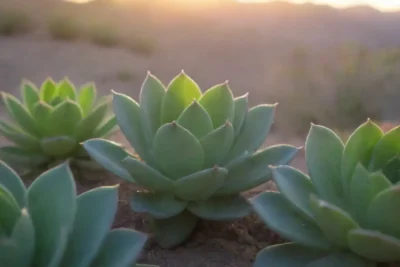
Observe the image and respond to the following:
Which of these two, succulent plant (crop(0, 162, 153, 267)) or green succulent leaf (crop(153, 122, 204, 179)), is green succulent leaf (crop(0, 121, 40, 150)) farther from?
succulent plant (crop(0, 162, 153, 267))

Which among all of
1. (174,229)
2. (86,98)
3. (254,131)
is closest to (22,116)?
(86,98)

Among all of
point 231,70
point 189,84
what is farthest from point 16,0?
point 189,84

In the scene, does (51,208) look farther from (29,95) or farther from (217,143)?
(29,95)

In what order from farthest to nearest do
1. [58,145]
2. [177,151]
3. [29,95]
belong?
[29,95] < [58,145] < [177,151]

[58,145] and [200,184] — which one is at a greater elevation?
[200,184]

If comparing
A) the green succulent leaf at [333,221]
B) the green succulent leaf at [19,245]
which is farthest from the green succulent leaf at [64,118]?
the green succulent leaf at [333,221]

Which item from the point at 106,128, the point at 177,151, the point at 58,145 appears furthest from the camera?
the point at 106,128

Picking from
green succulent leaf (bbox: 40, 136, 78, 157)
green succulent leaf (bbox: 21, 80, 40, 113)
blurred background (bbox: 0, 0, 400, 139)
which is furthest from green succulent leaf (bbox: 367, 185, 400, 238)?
blurred background (bbox: 0, 0, 400, 139)
